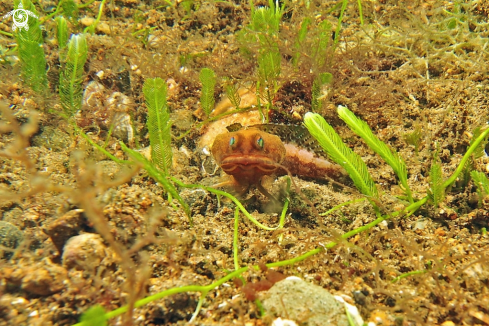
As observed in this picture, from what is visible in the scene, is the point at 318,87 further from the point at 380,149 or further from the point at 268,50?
the point at 380,149

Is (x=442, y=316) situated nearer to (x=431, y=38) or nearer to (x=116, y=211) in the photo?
(x=116, y=211)

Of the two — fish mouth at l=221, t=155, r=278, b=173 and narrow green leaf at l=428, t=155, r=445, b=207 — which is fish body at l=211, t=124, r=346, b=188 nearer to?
fish mouth at l=221, t=155, r=278, b=173

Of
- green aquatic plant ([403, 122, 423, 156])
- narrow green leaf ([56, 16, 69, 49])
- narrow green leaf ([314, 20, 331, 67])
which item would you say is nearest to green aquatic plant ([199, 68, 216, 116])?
narrow green leaf ([314, 20, 331, 67])

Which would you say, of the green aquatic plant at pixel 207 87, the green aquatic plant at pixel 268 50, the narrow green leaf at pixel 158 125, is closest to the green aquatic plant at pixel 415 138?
the green aquatic plant at pixel 268 50

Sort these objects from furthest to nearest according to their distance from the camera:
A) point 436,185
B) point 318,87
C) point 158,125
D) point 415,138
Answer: point 318,87 → point 415,138 → point 158,125 → point 436,185

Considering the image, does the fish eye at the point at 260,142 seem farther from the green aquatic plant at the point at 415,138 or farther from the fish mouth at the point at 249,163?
the green aquatic plant at the point at 415,138

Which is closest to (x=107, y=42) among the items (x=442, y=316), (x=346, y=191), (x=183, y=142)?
(x=183, y=142)

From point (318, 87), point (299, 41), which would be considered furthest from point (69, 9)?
point (318, 87)
